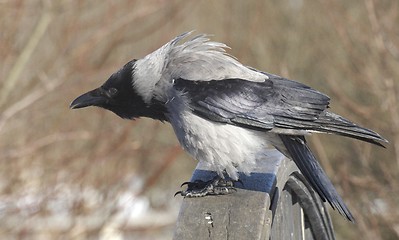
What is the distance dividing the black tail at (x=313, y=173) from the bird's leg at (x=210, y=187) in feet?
1.05

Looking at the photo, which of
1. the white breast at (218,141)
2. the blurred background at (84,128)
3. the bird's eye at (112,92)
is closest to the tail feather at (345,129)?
the white breast at (218,141)

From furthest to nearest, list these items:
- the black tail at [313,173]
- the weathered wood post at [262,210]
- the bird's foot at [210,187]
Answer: the black tail at [313,173]
the bird's foot at [210,187]
the weathered wood post at [262,210]

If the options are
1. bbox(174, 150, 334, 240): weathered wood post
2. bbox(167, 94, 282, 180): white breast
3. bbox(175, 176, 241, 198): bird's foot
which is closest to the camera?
bbox(174, 150, 334, 240): weathered wood post

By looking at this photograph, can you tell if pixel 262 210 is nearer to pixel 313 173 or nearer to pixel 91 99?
pixel 313 173

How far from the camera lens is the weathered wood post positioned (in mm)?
2467

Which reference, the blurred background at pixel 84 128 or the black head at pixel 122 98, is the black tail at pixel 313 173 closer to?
the black head at pixel 122 98

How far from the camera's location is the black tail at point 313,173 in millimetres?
3143

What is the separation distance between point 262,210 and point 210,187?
0.63 m

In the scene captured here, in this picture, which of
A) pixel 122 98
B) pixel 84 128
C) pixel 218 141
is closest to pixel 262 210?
pixel 218 141

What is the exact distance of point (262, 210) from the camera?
8.25ft

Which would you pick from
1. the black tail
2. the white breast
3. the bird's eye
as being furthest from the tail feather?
the bird's eye

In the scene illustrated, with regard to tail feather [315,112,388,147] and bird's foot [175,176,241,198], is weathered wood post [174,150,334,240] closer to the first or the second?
bird's foot [175,176,241,198]

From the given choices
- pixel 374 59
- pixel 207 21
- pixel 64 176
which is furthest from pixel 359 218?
pixel 207 21

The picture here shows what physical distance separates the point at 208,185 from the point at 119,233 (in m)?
3.73
